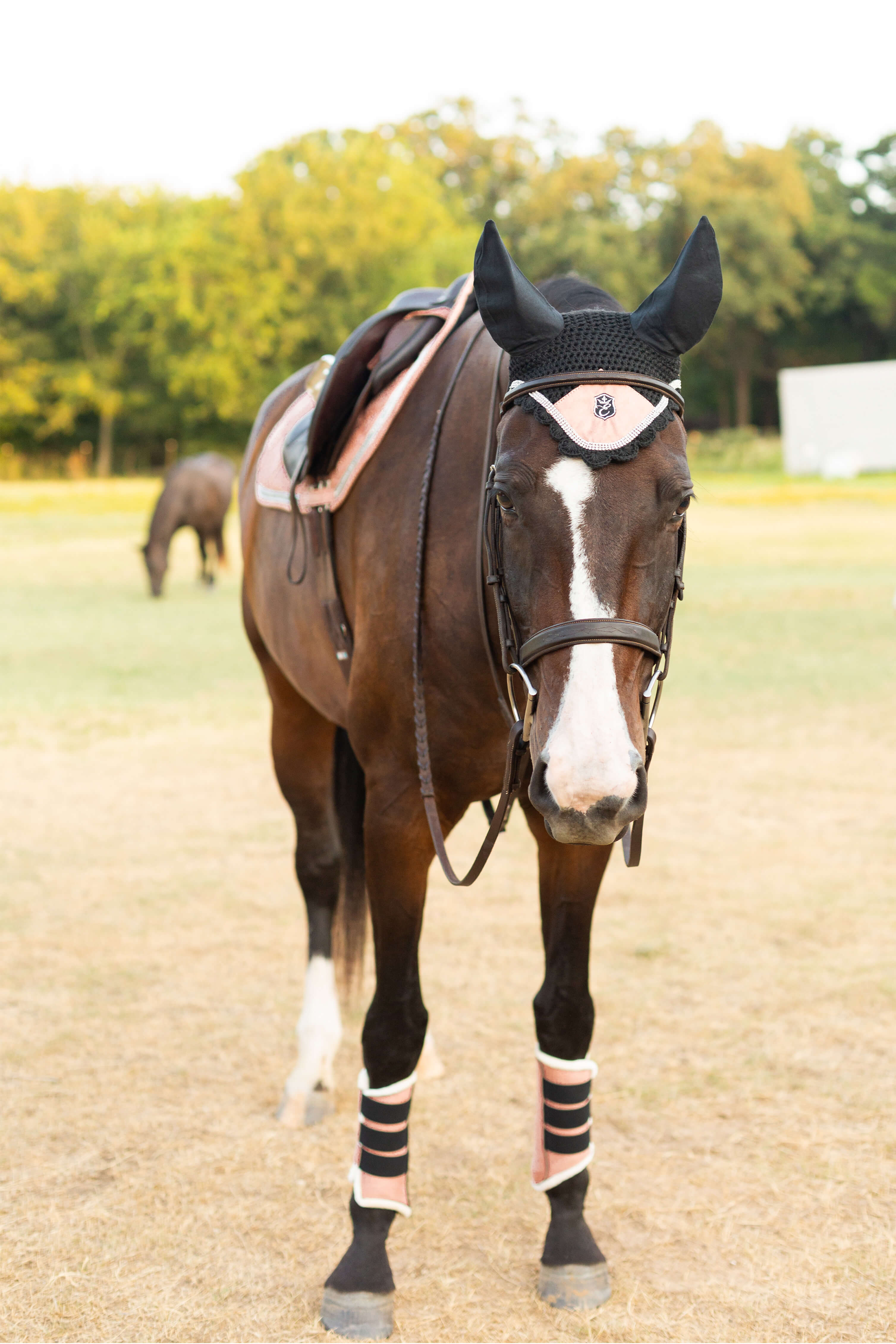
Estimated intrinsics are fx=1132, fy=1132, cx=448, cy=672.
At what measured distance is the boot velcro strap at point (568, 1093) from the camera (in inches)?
103

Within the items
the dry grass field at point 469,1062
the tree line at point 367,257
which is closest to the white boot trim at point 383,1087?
the dry grass field at point 469,1062

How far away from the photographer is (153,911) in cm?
487

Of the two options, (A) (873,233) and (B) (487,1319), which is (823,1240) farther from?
(A) (873,233)

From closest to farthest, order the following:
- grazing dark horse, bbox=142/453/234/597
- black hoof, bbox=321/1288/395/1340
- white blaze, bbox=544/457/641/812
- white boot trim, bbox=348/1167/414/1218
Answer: white blaze, bbox=544/457/641/812 → black hoof, bbox=321/1288/395/1340 → white boot trim, bbox=348/1167/414/1218 → grazing dark horse, bbox=142/453/234/597

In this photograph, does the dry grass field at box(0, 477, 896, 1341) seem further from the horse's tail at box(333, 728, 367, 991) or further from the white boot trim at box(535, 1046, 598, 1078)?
the white boot trim at box(535, 1046, 598, 1078)

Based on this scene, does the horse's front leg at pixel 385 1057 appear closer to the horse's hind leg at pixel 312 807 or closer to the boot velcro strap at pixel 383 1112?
the boot velcro strap at pixel 383 1112

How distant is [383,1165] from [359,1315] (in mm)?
294

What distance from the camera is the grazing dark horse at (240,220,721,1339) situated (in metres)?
1.83

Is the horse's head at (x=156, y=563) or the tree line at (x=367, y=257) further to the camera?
the tree line at (x=367, y=257)

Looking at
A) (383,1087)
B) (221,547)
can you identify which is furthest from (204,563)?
(383,1087)

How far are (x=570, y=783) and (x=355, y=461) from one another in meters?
1.20

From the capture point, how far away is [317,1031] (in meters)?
3.46

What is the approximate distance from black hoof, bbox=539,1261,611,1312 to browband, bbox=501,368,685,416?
1.87m

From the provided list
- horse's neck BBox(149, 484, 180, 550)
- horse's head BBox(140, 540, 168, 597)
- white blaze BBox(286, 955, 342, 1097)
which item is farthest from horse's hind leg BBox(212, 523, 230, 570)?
white blaze BBox(286, 955, 342, 1097)
